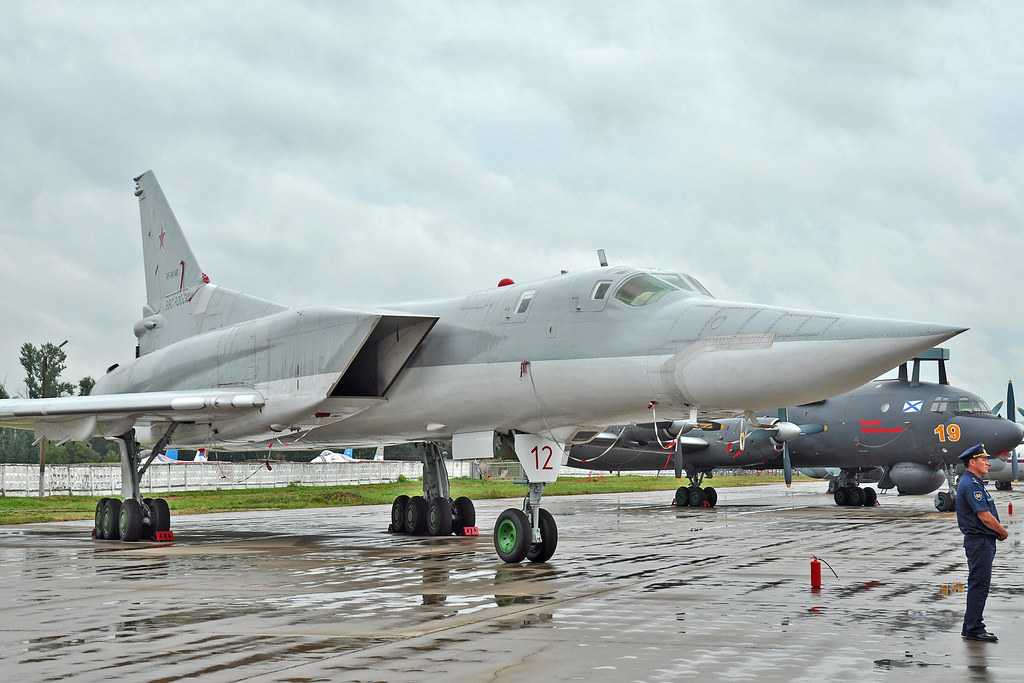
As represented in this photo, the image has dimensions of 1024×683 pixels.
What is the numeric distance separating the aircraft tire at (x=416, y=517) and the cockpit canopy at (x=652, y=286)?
25.2ft

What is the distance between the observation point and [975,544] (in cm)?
718

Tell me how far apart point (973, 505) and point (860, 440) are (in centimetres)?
2150

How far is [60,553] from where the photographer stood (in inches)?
562

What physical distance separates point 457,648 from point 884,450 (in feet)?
77.0

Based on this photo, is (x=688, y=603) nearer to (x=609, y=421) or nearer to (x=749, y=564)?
(x=609, y=421)

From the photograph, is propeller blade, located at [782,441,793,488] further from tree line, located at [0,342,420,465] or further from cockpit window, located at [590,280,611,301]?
tree line, located at [0,342,420,465]

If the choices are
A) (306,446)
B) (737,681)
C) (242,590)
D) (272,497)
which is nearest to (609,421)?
(242,590)

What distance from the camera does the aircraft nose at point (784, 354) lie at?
28.8 ft

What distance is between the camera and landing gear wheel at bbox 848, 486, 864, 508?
2988cm

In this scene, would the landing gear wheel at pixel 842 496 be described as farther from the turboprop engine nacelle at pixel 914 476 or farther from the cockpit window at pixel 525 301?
the cockpit window at pixel 525 301

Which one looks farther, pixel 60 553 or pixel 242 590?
pixel 60 553

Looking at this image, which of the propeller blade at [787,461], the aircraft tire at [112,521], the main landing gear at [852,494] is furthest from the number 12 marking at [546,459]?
the main landing gear at [852,494]

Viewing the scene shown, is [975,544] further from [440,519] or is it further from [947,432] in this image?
[947,432]

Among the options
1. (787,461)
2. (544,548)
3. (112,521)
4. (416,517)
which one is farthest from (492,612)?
(787,461)
